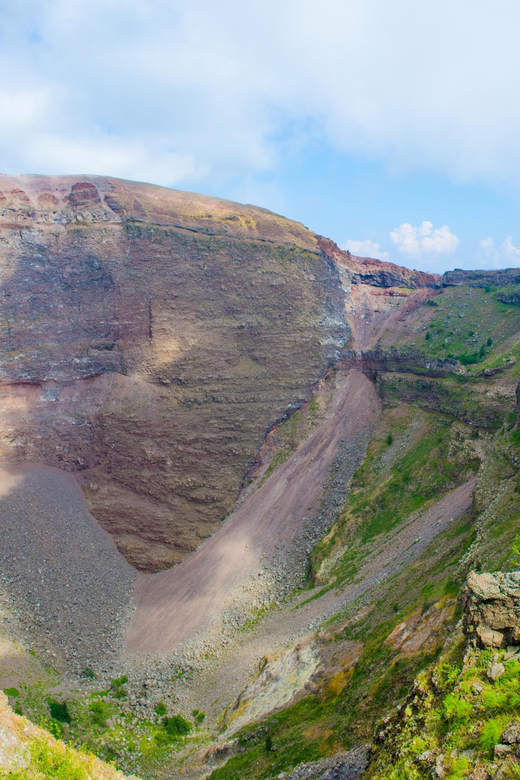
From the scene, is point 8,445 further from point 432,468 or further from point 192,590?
point 432,468

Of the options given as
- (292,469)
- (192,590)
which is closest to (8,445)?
(192,590)

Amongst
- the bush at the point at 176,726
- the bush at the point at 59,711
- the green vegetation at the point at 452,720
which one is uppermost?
the green vegetation at the point at 452,720

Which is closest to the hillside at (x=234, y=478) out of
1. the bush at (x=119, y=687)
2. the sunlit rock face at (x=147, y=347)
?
the bush at (x=119, y=687)

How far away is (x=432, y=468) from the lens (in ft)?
133

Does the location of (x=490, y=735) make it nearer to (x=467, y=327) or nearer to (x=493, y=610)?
(x=493, y=610)

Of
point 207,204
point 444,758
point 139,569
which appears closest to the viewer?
point 444,758

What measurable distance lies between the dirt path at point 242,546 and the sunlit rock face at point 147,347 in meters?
2.51

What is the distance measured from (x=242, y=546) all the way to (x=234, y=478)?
7.87 m

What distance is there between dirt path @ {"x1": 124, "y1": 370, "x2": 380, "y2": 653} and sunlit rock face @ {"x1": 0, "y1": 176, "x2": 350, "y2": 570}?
251 centimetres

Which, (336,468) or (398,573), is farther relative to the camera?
(336,468)

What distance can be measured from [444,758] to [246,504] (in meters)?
39.3

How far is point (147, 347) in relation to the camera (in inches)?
2109

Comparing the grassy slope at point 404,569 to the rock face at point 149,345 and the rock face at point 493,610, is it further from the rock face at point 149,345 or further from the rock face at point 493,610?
the rock face at point 149,345

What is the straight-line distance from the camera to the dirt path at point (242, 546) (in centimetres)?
3841
